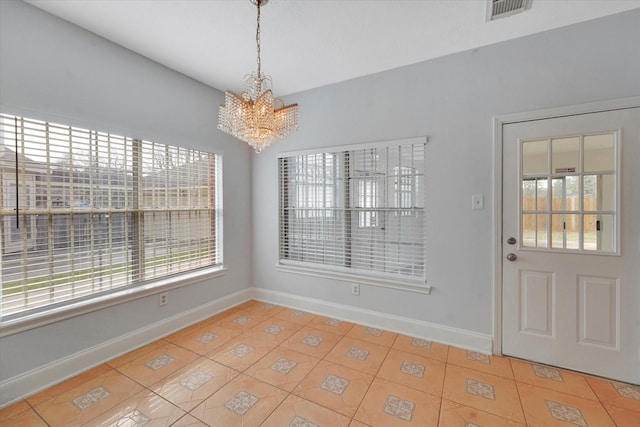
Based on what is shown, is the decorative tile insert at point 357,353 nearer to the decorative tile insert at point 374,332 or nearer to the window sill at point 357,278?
the decorative tile insert at point 374,332

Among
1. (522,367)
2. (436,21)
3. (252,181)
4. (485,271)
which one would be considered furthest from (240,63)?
(522,367)

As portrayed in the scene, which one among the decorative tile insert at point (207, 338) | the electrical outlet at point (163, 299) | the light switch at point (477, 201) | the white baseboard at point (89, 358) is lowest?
the decorative tile insert at point (207, 338)

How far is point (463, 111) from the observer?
2.52m

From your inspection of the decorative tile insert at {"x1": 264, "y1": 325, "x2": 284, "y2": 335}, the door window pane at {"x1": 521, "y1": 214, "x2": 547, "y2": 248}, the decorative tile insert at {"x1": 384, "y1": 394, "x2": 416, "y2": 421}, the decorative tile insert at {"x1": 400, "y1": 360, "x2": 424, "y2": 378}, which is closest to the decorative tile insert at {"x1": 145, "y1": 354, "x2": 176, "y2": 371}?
the decorative tile insert at {"x1": 264, "y1": 325, "x2": 284, "y2": 335}

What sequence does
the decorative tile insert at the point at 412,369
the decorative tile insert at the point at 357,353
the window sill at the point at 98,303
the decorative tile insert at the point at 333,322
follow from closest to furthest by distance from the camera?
the window sill at the point at 98,303 → the decorative tile insert at the point at 412,369 → the decorative tile insert at the point at 357,353 → the decorative tile insert at the point at 333,322

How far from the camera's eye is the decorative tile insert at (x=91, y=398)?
184 cm

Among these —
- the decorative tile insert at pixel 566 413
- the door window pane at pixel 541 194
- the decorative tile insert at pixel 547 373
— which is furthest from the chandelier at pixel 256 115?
the decorative tile insert at pixel 547 373

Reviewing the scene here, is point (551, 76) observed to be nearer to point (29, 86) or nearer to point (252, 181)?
point (252, 181)

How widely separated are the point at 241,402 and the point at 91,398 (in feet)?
3.46

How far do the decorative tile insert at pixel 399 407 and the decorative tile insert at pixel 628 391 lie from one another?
1.51m

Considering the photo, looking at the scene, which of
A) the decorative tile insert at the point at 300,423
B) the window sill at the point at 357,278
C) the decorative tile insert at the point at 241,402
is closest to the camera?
the decorative tile insert at the point at 300,423

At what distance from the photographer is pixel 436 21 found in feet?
6.93

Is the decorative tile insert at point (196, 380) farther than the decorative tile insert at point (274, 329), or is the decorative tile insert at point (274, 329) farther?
the decorative tile insert at point (274, 329)

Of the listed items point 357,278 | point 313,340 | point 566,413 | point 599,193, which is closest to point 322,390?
point 313,340
